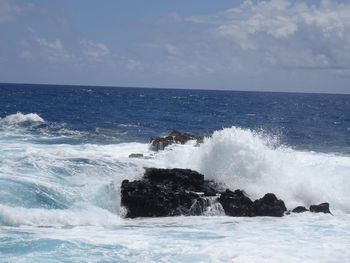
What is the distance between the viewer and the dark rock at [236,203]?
1454 cm

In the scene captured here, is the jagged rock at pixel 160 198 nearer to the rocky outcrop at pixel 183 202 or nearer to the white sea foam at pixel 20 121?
the rocky outcrop at pixel 183 202

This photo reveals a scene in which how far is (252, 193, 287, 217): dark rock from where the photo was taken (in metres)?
14.6

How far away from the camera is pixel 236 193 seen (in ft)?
48.9

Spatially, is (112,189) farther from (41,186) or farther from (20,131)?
(20,131)

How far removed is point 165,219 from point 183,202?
867mm

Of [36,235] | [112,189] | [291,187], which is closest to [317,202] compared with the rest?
[291,187]

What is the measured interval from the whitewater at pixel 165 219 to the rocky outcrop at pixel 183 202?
36 centimetres

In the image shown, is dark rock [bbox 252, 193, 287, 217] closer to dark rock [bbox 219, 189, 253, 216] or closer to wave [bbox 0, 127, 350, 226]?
dark rock [bbox 219, 189, 253, 216]

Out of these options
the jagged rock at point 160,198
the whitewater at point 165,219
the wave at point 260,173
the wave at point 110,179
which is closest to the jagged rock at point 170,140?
the whitewater at point 165,219

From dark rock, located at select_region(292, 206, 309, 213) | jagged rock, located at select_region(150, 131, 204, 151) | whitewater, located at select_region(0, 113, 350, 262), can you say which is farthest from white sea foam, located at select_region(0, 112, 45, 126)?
dark rock, located at select_region(292, 206, 309, 213)

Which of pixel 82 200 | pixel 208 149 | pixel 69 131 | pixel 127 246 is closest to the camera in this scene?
pixel 127 246

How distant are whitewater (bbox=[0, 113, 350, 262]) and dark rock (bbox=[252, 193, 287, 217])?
0.41 m

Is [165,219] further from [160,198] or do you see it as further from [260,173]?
[260,173]

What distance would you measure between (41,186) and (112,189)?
212 cm
